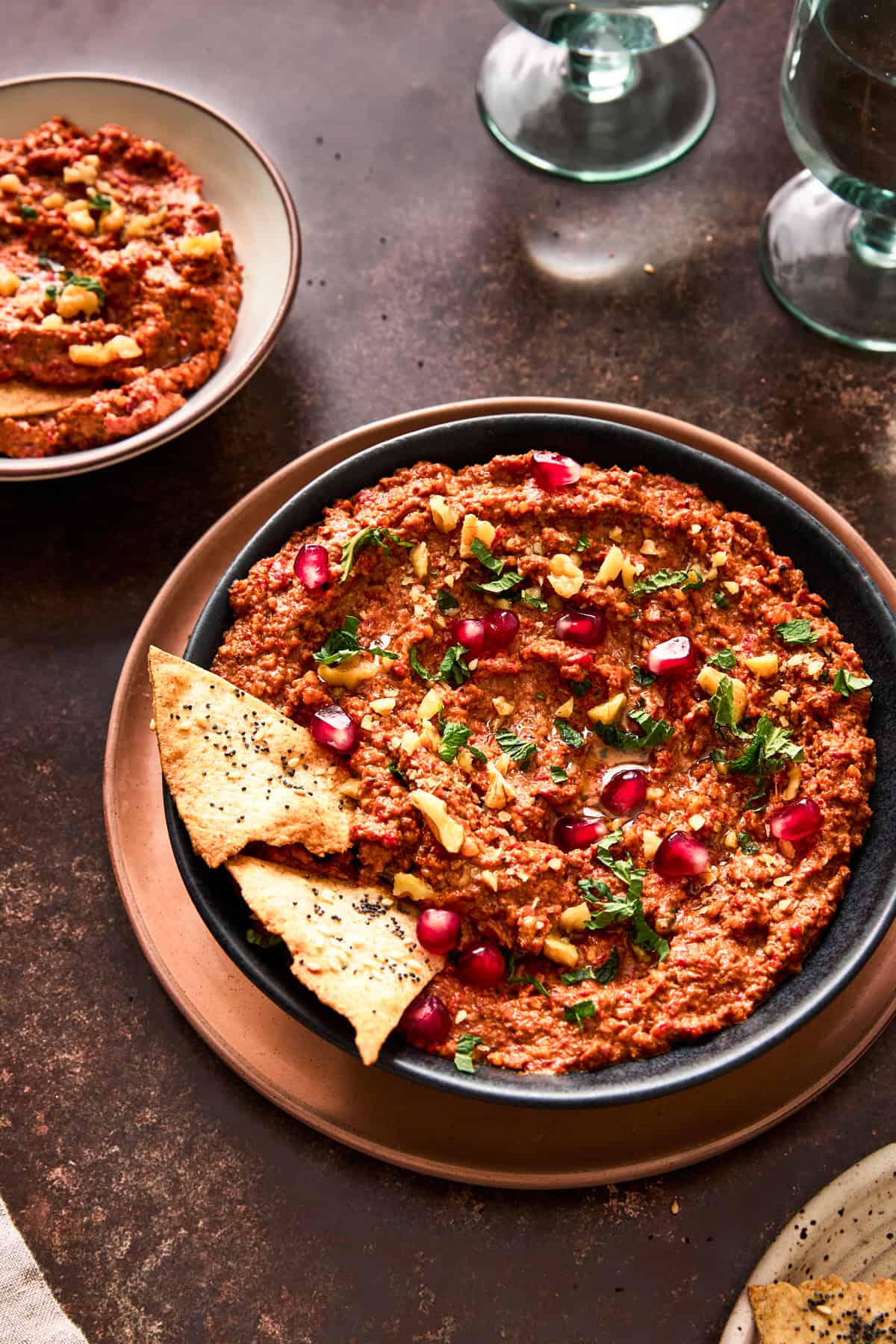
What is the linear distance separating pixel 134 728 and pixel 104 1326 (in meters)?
1.56

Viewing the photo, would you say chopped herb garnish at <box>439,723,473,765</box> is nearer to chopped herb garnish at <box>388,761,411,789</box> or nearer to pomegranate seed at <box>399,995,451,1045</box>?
chopped herb garnish at <box>388,761,411,789</box>

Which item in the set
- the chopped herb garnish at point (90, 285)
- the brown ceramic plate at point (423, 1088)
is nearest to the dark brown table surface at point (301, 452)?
the brown ceramic plate at point (423, 1088)

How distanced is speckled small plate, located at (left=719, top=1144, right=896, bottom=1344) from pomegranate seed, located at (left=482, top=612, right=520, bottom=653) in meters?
1.62

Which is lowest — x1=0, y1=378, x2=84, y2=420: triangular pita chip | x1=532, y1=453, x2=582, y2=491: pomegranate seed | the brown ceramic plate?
the brown ceramic plate

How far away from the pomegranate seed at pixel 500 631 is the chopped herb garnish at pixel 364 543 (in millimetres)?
311

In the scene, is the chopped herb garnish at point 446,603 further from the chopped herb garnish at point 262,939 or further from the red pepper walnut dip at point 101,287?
the red pepper walnut dip at point 101,287

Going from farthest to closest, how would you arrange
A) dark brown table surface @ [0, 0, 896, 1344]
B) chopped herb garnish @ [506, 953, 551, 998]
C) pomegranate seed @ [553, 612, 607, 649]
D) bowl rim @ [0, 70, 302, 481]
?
bowl rim @ [0, 70, 302, 481], pomegranate seed @ [553, 612, 607, 649], dark brown table surface @ [0, 0, 896, 1344], chopped herb garnish @ [506, 953, 551, 998]

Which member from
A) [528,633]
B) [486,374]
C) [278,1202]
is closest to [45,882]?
[278,1202]

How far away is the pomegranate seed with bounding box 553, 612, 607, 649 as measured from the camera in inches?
141

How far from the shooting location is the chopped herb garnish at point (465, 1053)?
124 inches

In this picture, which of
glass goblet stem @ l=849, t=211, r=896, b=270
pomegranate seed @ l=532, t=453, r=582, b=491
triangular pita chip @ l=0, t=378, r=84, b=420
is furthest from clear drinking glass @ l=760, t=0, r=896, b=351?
triangular pita chip @ l=0, t=378, r=84, b=420

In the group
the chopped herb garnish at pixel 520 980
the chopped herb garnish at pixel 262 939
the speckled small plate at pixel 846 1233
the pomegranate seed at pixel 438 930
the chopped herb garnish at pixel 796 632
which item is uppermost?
the chopped herb garnish at pixel 796 632

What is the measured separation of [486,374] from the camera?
448cm

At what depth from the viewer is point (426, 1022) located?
3.16 metres
